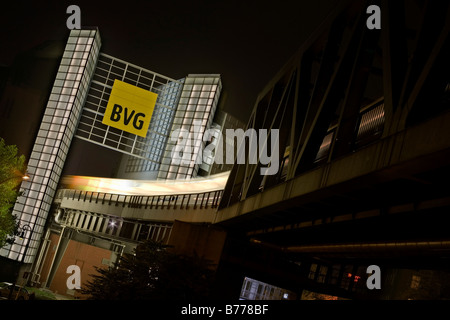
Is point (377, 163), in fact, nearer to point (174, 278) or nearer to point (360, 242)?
point (360, 242)

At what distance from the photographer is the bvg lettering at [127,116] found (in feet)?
204

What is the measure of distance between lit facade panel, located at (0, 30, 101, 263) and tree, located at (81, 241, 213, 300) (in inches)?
1370

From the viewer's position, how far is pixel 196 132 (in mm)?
78000

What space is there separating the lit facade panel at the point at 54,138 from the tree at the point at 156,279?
3480 cm

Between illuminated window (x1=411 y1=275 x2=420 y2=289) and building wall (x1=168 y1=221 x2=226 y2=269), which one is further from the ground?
illuminated window (x1=411 y1=275 x2=420 y2=289)

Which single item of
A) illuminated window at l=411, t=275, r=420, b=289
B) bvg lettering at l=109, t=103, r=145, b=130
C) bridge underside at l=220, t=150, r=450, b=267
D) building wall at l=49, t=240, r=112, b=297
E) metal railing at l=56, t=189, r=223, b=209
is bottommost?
building wall at l=49, t=240, r=112, b=297

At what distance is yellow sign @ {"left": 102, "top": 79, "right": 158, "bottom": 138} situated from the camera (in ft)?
204

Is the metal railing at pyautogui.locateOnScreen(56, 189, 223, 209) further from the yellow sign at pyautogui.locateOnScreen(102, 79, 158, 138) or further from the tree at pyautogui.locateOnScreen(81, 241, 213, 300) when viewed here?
the tree at pyautogui.locateOnScreen(81, 241, 213, 300)

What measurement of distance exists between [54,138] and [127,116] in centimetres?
779

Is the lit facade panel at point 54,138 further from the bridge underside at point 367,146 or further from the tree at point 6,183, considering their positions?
the bridge underside at point 367,146

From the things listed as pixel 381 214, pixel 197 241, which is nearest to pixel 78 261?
pixel 197 241

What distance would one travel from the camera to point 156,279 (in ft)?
82.3

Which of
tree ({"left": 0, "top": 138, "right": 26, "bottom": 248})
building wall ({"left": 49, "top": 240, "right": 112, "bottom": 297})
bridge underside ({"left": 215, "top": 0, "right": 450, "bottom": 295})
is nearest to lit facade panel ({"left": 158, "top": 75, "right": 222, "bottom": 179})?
building wall ({"left": 49, "top": 240, "right": 112, "bottom": 297})
